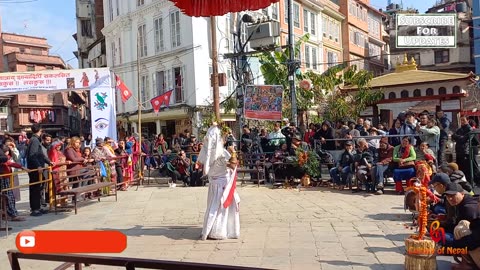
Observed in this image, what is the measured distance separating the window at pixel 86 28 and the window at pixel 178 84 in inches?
827

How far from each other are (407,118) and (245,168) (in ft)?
15.3

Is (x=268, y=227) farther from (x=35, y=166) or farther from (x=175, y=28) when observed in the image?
(x=175, y=28)

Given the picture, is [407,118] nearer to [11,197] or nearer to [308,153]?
[308,153]

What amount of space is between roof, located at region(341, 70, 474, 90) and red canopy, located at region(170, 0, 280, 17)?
12705 mm

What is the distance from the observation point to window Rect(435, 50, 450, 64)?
45.0 meters

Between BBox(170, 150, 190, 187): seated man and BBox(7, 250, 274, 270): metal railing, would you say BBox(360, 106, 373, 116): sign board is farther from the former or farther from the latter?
BBox(7, 250, 274, 270): metal railing

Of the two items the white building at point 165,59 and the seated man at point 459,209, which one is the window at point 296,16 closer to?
the white building at point 165,59

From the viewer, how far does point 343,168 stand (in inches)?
456

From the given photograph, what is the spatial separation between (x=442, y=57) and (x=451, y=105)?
29501 millimetres

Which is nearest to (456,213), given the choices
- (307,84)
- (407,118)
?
(407,118)

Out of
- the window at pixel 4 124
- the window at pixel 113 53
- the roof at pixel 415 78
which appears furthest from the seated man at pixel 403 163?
the window at pixel 4 124

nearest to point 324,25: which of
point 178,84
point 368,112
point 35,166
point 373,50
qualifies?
point 373,50

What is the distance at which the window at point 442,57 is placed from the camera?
4500 centimetres

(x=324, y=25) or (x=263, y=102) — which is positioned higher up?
(x=324, y=25)
